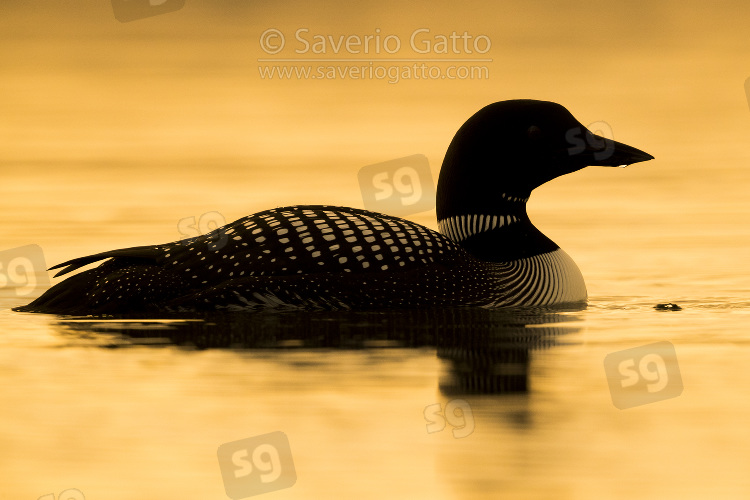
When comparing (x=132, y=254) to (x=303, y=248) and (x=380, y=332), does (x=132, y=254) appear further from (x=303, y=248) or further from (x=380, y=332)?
(x=380, y=332)

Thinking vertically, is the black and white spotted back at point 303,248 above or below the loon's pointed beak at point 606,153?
below

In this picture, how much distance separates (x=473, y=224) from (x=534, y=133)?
48cm

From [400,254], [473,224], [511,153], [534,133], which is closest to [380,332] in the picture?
[400,254]

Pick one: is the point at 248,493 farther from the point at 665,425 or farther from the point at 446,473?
the point at 665,425

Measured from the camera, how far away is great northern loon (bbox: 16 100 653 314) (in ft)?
17.7

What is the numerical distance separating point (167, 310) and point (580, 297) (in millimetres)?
1800

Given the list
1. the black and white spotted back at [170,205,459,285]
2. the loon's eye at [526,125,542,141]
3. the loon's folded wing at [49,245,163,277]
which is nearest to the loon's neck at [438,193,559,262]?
the loon's eye at [526,125,542,141]

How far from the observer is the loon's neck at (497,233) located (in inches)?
233

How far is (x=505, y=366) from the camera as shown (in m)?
4.38

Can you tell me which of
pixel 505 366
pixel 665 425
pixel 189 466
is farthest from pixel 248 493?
pixel 505 366

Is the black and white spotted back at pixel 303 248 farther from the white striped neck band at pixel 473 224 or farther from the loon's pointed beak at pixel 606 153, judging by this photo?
the loon's pointed beak at pixel 606 153

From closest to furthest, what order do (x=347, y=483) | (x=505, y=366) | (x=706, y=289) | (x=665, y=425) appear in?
(x=347, y=483)
(x=665, y=425)
(x=505, y=366)
(x=706, y=289)

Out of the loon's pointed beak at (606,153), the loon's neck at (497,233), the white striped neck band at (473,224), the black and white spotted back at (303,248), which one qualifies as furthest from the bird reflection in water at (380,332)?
the loon's pointed beak at (606,153)

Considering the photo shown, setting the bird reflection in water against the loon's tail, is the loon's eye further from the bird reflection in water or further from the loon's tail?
the loon's tail
